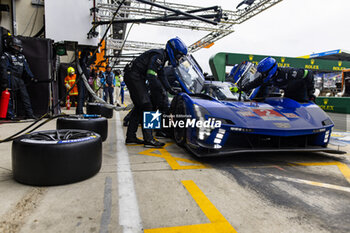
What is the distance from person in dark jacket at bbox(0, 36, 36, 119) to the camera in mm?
5441

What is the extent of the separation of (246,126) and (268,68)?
6.63ft

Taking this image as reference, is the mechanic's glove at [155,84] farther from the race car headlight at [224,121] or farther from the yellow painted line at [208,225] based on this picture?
the yellow painted line at [208,225]

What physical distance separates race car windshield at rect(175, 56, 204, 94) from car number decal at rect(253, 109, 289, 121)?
1.48 metres

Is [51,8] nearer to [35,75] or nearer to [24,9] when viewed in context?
[35,75]

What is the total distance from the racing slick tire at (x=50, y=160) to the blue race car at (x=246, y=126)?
1.37 m

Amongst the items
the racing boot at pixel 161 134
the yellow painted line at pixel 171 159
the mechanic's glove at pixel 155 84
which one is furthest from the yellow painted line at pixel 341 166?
the racing boot at pixel 161 134

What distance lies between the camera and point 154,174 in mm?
2455

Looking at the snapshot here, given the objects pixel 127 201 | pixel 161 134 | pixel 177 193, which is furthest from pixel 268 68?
pixel 127 201

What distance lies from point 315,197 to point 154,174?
1.55 metres

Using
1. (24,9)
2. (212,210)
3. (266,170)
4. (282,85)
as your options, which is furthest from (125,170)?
(24,9)

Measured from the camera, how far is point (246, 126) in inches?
107

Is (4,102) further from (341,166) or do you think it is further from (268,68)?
(341,166)

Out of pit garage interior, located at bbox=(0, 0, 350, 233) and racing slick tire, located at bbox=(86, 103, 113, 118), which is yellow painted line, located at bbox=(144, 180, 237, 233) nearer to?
pit garage interior, located at bbox=(0, 0, 350, 233)

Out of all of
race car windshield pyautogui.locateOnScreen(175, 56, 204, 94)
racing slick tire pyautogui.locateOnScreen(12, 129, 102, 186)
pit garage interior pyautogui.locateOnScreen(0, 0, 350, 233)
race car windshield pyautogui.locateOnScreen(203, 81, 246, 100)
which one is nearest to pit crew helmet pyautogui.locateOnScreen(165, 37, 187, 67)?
race car windshield pyautogui.locateOnScreen(175, 56, 204, 94)
